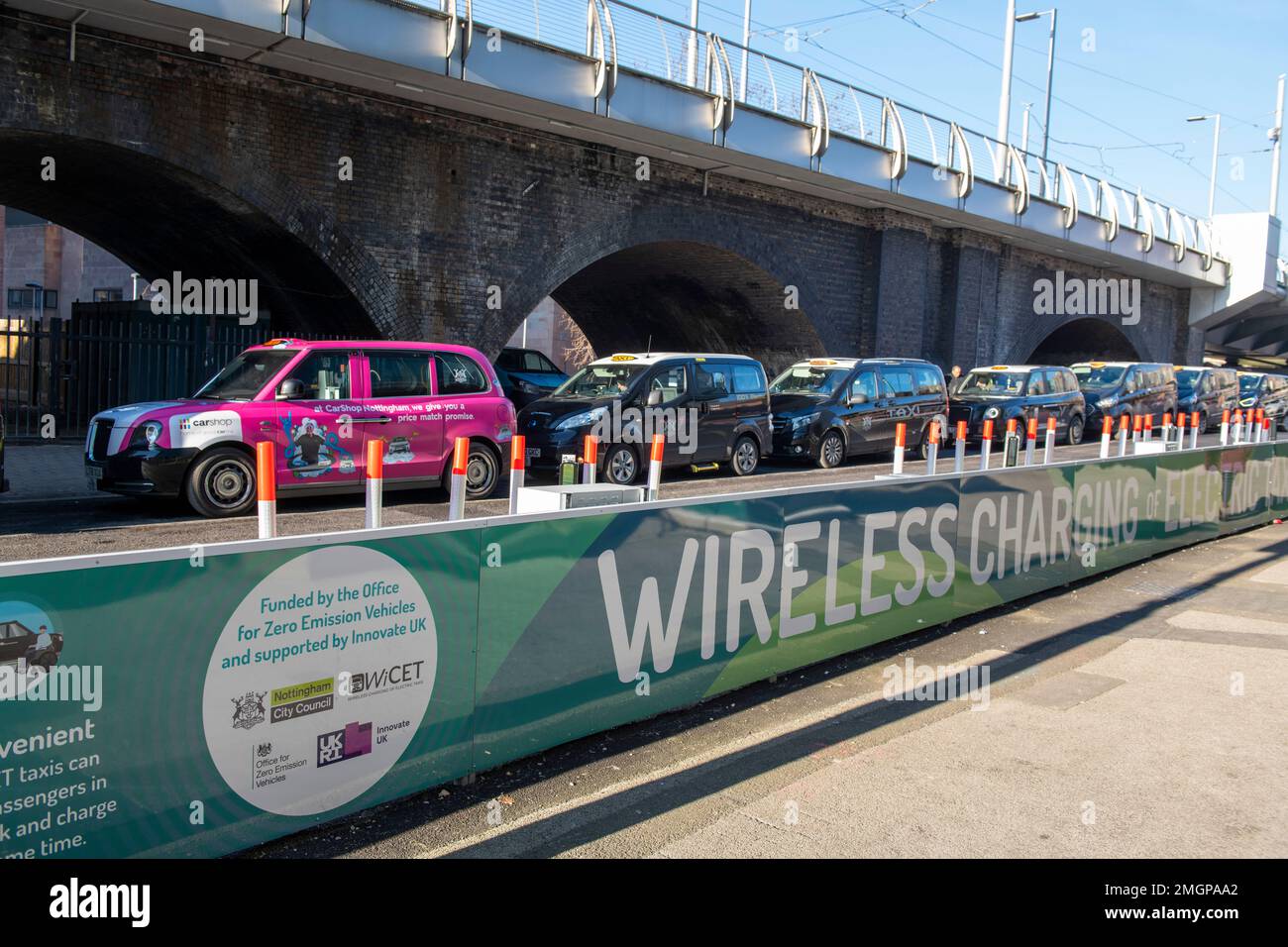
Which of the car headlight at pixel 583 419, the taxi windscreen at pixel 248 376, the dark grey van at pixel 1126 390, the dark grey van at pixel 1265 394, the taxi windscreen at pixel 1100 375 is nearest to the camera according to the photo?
the taxi windscreen at pixel 248 376

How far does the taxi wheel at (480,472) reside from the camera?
44.2ft

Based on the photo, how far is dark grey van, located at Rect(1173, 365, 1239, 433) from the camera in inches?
1282

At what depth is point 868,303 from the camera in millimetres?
29062

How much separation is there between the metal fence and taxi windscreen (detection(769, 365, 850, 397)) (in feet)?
31.3

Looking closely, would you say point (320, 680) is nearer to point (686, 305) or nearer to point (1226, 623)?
point (1226, 623)

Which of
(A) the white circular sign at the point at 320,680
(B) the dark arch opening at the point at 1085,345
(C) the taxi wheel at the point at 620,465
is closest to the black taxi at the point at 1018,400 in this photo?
(C) the taxi wheel at the point at 620,465

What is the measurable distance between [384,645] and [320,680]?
333mm

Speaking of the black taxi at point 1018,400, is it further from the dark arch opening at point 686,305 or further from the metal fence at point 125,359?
the metal fence at point 125,359

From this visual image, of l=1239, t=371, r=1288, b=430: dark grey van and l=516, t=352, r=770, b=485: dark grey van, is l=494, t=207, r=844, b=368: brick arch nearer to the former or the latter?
l=516, t=352, r=770, b=485: dark grey van

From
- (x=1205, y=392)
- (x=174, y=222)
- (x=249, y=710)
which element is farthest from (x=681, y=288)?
(x=249, y=710)

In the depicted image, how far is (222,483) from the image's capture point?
37.4 ft

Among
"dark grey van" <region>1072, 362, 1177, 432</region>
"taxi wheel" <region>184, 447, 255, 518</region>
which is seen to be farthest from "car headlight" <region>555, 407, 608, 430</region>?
"dark grey van" <region>1072, 362, 1177, 432</region>

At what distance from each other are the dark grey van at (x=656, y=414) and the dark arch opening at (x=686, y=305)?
7.88 metres
